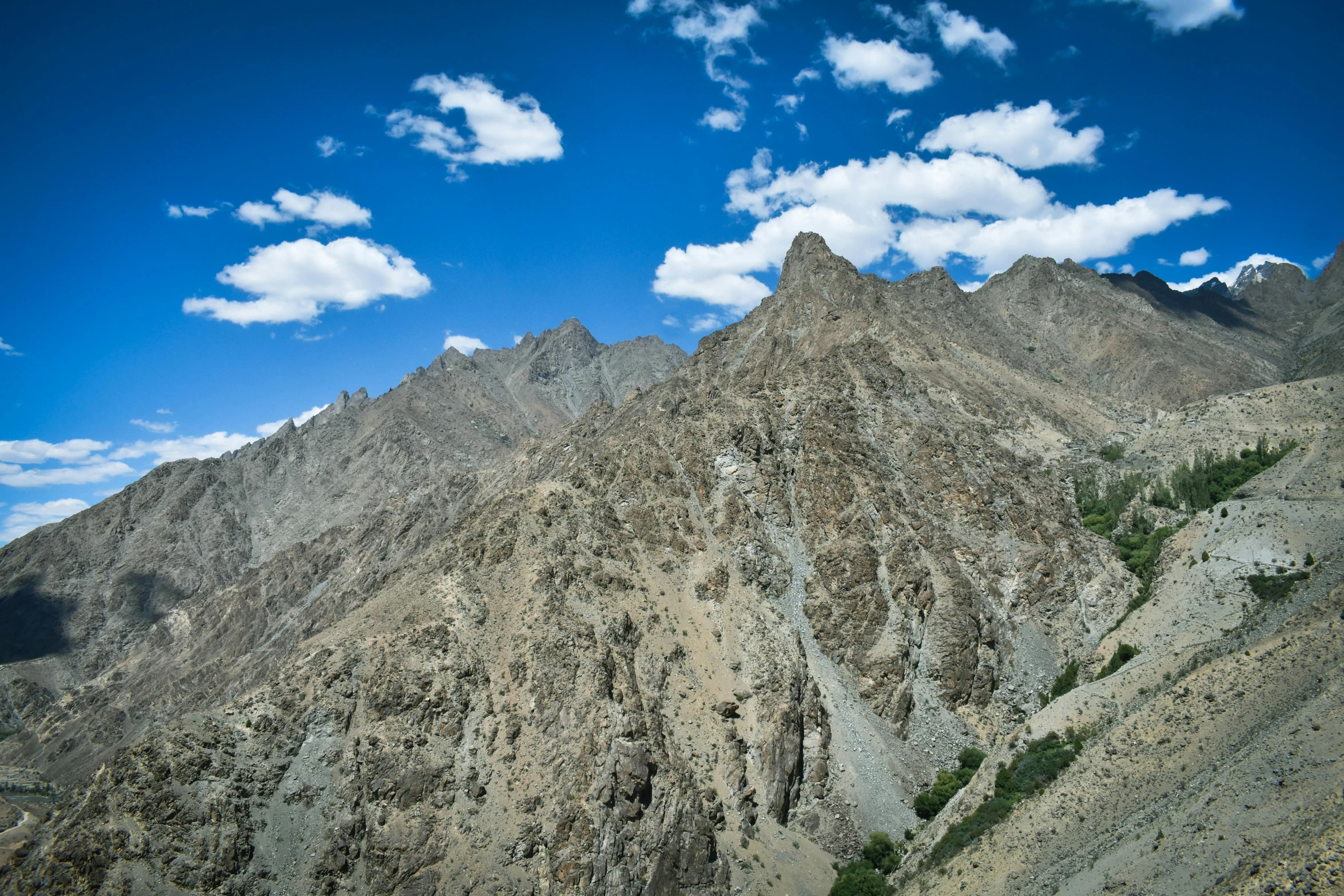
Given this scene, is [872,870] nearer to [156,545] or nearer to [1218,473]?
[1218,473]

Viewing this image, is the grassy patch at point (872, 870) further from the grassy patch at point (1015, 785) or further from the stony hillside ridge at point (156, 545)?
the stony hillside ridge at point (156, 545)

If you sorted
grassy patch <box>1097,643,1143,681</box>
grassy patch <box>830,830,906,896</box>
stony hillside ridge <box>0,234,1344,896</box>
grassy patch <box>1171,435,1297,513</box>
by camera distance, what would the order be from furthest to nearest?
grassy patch <box>1171,435,1297,513</box>, grassy patch <box>1097,643,1143,681</box>, grassy patch <box>830,830,906,896</box>, stony hillside ridge <box>0,234,1344,896</box>

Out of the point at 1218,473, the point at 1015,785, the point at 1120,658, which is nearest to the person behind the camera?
the point at 1015,785

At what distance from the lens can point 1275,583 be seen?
55906 mm

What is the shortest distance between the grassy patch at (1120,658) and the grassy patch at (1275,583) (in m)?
9.67

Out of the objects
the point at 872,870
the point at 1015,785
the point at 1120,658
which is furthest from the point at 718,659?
the point at 1120,658

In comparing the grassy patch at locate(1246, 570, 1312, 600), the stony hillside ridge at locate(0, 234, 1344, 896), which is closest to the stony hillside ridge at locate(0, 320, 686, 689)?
the stony hillside ridge at locate(0, 234, 1344, 896)

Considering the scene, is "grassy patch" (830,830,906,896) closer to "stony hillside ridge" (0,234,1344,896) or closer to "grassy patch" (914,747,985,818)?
"stony hillside ridge" (0,234,1344,896)

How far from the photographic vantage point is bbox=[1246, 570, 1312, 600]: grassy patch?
5391 centimetres

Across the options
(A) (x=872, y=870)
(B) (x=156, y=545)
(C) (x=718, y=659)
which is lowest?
(A) (x=872, y=870)

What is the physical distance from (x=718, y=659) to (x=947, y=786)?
73.6ft

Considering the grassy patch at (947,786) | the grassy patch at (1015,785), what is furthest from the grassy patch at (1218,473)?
the grassy patch at (1015,785)

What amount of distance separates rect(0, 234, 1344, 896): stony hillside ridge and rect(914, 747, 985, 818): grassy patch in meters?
1.23

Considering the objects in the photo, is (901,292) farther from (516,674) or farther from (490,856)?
(490,856)
